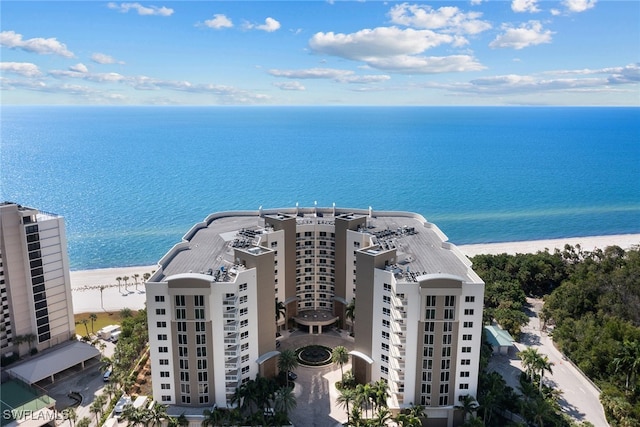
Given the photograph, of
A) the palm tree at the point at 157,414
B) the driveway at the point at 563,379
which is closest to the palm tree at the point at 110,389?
the palm tree at the point at 157,414

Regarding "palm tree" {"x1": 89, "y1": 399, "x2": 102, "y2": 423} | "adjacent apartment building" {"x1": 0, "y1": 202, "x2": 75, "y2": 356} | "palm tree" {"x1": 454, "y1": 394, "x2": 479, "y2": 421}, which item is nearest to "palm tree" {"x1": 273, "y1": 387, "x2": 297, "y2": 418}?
"palm tree" {"x1": 454, "y1": 394, "x2": 479, "y2": 421}

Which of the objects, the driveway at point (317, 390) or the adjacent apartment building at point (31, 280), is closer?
the driveway at point (317, 390)

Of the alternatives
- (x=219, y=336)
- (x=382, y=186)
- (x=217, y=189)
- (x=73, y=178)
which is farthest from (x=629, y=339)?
(x=73, y=178)

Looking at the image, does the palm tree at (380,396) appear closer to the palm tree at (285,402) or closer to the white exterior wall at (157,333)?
the palm tree at (285,402)

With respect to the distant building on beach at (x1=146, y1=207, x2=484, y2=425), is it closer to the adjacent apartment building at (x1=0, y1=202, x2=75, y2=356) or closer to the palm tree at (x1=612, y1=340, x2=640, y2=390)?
the adjacent apartment building at (x1=0, y1=202, x2=75, y2=356)

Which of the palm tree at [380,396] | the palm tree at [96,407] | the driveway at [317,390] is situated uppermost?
the palm tree at [380,396]

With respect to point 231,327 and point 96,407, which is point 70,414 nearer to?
point 96,407

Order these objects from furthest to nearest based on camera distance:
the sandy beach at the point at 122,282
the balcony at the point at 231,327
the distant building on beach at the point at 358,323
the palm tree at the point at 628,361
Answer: the sandy beach at the point at 122,282 → the palm tree at the point at 628,361 → the balcony at the point at 231,327 → the distant building on beach at the point at 358,323
